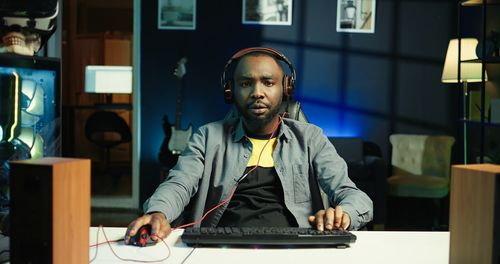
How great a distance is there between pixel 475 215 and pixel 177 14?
168 inches

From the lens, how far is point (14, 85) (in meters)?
1.13

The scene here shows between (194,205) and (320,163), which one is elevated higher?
(320,163)

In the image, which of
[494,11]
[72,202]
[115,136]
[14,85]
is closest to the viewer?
[72,202]

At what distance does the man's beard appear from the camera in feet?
6.09

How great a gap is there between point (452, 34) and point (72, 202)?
4656mm

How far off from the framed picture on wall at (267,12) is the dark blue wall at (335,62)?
0.18ft

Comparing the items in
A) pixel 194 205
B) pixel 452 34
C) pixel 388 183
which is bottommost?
pixel 388 183

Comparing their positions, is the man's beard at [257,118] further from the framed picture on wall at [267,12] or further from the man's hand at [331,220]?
the framed picture on wall at [267,12]

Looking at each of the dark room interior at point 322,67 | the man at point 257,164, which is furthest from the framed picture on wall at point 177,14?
the man at point 257,164

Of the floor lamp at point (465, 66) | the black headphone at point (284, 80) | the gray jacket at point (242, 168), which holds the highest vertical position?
the floor lamp at point (465, 66)

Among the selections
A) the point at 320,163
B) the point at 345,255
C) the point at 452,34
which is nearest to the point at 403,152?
the point at 452,34

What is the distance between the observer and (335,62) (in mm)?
4969

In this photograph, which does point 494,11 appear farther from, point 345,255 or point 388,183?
point 345,255

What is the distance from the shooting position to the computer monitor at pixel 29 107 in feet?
3.66
